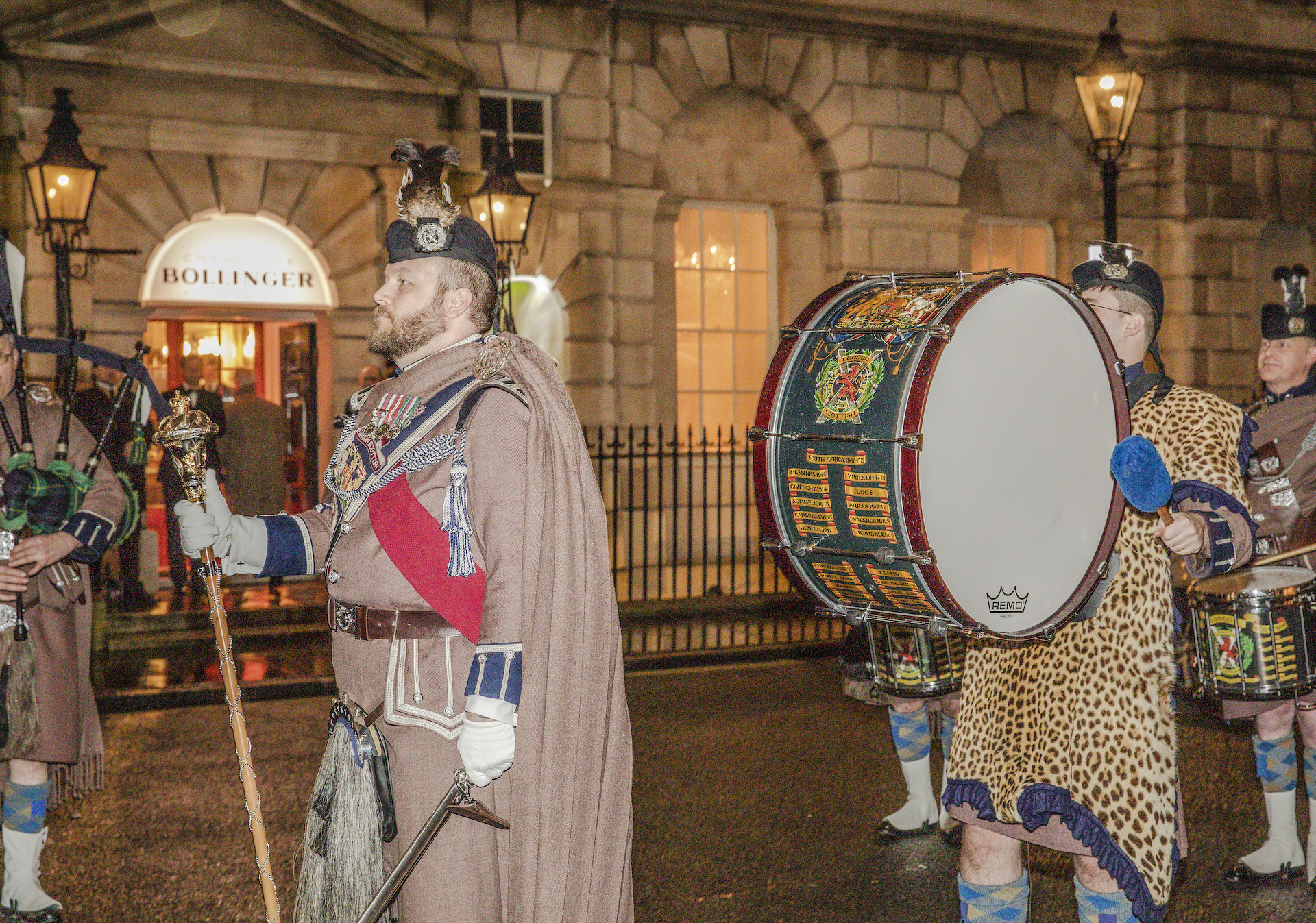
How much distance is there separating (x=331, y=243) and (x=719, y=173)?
15.3ft

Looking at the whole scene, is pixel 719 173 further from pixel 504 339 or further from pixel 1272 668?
pixel 504 339

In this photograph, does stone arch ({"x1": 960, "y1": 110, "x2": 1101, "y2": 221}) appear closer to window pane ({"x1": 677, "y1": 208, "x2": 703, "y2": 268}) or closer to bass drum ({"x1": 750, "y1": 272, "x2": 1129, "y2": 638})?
window pane ({"x1": 677, "y1": 208, "x2": 703, "y2": 268})

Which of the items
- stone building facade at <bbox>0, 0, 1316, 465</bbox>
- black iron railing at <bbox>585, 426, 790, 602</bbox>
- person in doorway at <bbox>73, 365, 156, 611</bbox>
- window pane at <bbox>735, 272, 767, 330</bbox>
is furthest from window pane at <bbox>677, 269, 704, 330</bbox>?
person in doorway at <bbox>73, 365, 156, 611</bbox>

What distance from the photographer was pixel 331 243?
13.4 metres

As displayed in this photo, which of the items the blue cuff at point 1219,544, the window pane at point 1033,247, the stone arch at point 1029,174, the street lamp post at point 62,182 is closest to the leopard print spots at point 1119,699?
the blue cuff at point 1219,544

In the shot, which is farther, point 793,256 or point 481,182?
point 793,256

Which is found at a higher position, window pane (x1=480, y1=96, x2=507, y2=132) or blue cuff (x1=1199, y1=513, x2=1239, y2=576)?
window pane (x1=480, y1=96, x2=507, y2=132)

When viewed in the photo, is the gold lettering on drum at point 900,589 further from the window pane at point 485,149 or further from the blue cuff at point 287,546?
the window pane at point 485,149

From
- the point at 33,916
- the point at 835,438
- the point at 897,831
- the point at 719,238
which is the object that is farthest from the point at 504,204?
the point at 835,438

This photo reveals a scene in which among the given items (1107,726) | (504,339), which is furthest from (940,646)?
(504,339)

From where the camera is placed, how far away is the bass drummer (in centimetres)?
514

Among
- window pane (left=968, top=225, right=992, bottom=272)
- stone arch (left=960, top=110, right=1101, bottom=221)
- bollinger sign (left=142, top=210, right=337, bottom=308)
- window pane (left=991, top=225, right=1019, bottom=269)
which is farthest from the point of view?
window pane (left=991, top=225, right=1019, bottom=269)

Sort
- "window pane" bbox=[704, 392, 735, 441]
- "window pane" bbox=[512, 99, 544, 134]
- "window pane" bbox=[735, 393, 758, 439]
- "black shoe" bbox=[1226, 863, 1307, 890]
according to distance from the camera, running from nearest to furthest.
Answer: "black shoe" bbox=[1226, 863, 1307, 890], "window pane" bbox=[512, 99, 544, 134], "window pane" bbox=[704, 392, 735, 441], "window pane" bbox=[735, 393, 758, 439]

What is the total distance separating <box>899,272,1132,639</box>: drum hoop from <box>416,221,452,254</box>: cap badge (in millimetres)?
1150
